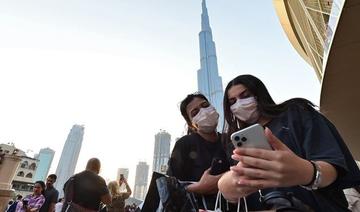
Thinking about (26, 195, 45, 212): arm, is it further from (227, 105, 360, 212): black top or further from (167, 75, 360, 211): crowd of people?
(227, 105, 360, 212): black top

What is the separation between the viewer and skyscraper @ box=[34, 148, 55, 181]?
102312 millimetres

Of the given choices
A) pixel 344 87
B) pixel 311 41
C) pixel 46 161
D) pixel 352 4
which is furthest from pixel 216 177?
pixel 46 161

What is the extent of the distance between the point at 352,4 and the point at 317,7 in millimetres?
5251

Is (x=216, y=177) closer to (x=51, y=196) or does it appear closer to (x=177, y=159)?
(x=177, y=159)

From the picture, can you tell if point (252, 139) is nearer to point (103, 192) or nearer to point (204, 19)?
point (103, 192)

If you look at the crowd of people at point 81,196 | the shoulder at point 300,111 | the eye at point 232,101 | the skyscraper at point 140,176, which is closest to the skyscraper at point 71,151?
the skyscraper at point 140,176

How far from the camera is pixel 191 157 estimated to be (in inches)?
74.1

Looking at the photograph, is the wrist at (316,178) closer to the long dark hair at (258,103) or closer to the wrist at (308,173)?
the wrist at (308,173)

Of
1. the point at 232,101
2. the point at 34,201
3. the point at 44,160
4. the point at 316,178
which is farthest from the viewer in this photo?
the point at 44,160

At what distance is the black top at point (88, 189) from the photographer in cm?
368

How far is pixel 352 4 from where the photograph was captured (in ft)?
17.0

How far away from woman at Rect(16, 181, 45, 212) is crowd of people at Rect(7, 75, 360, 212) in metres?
4.48

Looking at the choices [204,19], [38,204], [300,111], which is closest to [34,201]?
[38,204]

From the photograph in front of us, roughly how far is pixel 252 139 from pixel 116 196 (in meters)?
5.88
